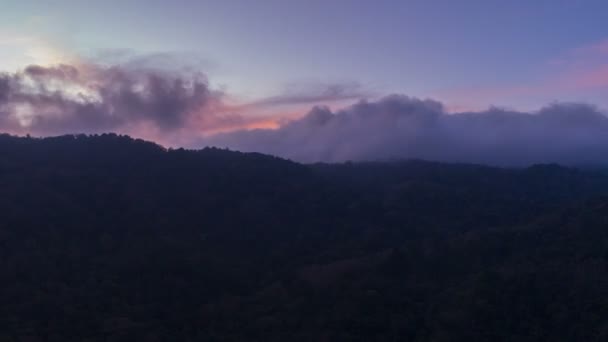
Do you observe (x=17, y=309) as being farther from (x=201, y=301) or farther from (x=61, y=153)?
(x=61, y=153)

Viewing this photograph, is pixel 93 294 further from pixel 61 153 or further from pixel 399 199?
pixel 399 199

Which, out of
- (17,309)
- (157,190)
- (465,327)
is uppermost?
(157,190)

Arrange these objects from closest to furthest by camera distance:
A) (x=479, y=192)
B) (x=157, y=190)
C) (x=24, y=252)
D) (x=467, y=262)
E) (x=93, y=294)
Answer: (x=93, y=294)
(x=24, y=252)
(x=467, y=262)
(x=157, y=190)
(x=479, y=192)

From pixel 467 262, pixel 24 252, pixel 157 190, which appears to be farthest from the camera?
pixel 157 190

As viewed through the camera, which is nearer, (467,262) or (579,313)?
(579,313)

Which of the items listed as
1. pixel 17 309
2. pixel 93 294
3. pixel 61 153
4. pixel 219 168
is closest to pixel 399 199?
pixel 219 168

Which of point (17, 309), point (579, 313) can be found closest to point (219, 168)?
point (17, 309)

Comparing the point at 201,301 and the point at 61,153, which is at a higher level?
the point at 61,153
